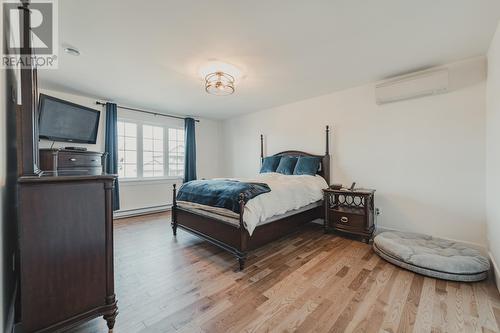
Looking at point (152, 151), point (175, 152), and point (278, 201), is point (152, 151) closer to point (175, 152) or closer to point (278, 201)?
point (175, 152)

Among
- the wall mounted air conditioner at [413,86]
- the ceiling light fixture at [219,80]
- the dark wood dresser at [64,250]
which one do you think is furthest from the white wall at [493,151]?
the dark wood dresser at [64,250]

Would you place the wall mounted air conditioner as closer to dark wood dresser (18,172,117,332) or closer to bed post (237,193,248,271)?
bed post (237,193,248,271)

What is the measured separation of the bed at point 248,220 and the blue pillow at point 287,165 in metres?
0.53

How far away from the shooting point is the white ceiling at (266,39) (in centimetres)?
169

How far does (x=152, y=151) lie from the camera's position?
16.1 feet

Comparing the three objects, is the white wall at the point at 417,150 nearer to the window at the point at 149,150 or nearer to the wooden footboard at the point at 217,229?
the wooden footboard at the point at 217,229

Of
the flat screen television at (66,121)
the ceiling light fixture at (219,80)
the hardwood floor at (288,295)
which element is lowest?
the hardwood floor at (288,295)

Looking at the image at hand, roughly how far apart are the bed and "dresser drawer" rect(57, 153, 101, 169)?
4.85 ft

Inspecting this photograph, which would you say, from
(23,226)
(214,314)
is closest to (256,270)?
(214,314)

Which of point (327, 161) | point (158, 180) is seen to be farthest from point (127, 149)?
point (327, 161)

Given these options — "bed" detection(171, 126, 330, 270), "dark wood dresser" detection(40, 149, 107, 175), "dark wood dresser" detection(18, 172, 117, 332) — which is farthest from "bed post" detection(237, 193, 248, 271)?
"dark wood dresser" detection(40, 149, 107, 175)

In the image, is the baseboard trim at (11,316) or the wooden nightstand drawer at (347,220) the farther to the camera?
the wooden nightstand drawer at (347,220)

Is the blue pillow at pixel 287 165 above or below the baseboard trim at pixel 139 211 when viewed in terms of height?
above

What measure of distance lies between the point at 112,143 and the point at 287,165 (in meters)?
3.49
